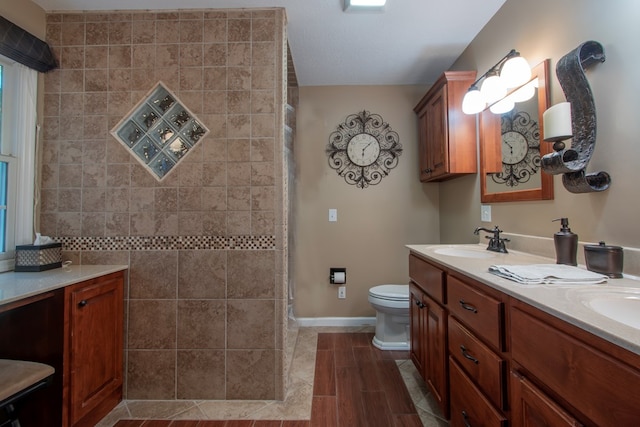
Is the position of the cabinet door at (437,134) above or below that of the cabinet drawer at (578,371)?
above

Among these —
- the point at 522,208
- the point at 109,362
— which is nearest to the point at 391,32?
the point at 522,208

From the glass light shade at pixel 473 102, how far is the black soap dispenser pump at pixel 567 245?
0.95 metres

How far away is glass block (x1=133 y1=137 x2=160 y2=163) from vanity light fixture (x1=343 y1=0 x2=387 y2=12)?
1454mm

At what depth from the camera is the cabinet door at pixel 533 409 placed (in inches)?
26.2

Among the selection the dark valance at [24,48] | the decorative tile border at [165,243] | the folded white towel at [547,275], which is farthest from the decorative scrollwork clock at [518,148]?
the dark valance at [24,48]

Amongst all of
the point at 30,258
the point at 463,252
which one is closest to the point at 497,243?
the point at 463,252

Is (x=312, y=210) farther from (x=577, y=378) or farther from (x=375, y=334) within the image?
(x=577, y=378)

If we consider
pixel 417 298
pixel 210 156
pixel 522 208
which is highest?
pixel 210 156

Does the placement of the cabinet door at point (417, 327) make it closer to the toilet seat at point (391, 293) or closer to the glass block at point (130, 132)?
the toilet seat at point (391, 293)

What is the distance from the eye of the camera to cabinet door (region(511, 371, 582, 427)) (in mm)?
665

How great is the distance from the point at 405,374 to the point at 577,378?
1.48 meters

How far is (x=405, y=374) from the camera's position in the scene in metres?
1.90

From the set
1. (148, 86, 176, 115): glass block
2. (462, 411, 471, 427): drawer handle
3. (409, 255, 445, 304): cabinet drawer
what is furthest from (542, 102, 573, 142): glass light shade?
(148, 86, 176, 115): glass block

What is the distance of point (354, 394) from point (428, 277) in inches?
34.5
